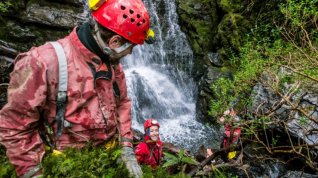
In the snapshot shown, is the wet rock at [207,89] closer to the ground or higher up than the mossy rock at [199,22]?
closer to the ground

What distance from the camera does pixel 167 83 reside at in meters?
13.7

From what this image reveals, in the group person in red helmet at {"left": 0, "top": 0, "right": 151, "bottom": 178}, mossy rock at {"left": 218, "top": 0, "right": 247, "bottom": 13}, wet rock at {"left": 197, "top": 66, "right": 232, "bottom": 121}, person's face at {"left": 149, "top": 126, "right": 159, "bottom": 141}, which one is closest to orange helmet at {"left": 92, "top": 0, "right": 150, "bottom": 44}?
person in red helmet at {"left": 0, "top": 0, "right": 151, "bottom": 178}

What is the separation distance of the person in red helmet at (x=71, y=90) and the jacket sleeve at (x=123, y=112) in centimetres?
8

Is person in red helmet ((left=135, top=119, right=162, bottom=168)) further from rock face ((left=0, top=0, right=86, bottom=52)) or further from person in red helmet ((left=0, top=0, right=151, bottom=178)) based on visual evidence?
rock face ((left=0, top=0, right=86, bottom=52))

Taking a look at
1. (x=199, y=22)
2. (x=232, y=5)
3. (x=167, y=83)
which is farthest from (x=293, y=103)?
(x=199, y=22)

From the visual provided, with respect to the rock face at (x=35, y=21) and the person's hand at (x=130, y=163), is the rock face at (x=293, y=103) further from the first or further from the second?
the rock face at (x=35, y=21)

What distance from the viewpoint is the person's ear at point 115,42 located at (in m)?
2.41

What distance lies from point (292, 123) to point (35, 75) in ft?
22.6

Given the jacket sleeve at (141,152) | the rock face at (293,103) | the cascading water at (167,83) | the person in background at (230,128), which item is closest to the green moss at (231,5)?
the cascading water at (167,83)

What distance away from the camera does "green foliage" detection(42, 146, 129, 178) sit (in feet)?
6.58

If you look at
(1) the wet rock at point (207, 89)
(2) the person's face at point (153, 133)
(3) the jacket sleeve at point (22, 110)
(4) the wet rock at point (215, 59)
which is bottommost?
(1) the wet rock at point (207, 89)

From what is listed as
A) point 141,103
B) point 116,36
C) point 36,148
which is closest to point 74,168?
point 36,148

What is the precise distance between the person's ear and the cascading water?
8.44 meters

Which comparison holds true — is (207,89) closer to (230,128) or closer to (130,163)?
(230,128)
